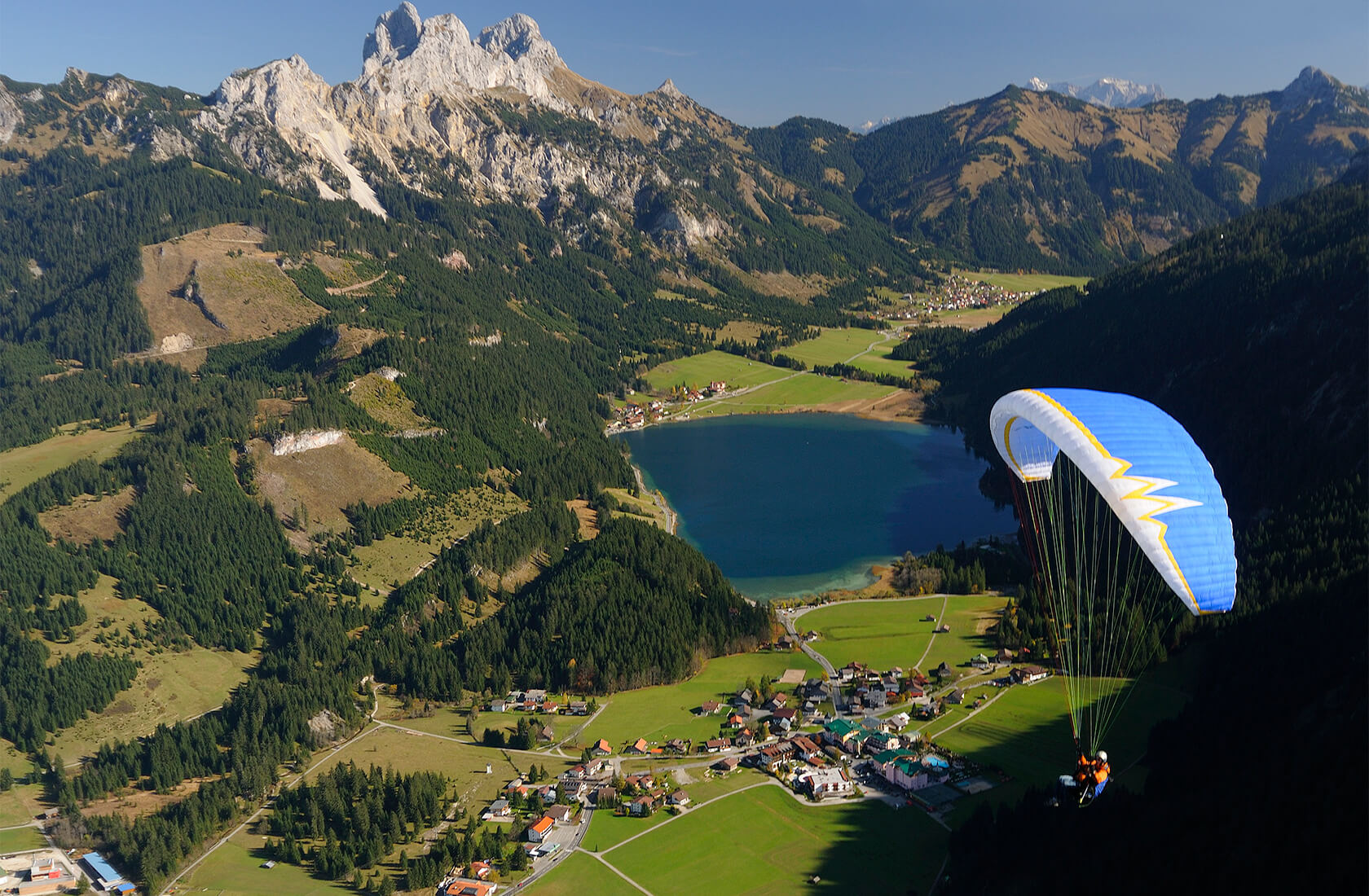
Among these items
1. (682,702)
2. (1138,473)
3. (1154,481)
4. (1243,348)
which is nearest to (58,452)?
(682,702)

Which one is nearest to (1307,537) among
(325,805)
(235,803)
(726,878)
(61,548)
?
(726,878)

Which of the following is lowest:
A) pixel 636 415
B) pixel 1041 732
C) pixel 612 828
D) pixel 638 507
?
pixel 1041 732

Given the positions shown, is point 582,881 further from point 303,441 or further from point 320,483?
point 303,441

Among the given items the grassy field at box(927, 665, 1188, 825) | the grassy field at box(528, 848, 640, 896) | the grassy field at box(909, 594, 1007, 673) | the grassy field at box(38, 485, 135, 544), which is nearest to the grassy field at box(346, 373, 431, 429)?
the grassy field at box(38, 485, 135, 544)

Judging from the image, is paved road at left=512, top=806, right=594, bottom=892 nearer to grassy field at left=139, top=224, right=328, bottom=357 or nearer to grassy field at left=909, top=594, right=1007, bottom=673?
grassy field at left=909, top=594, right=1007, bottom=673

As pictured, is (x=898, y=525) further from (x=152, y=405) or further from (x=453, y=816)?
(x=152, y=405)

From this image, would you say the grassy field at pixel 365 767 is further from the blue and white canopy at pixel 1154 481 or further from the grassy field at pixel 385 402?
the grassy field at pixel 385 402

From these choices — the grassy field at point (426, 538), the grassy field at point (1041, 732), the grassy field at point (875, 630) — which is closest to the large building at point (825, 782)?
the grassy field at point (1041, 732)
